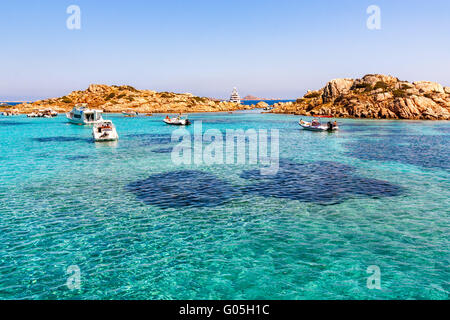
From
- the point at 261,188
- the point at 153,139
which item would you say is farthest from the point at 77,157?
the point at 261,188

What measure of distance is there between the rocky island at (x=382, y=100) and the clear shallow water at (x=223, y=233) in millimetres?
112030

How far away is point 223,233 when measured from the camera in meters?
17.3

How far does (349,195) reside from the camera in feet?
79.5

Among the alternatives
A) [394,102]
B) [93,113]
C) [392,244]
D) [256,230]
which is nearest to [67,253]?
[256,230]

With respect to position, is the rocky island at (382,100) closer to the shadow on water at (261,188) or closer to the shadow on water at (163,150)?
the shadow on water at (163,150)

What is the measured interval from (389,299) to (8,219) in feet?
68.4

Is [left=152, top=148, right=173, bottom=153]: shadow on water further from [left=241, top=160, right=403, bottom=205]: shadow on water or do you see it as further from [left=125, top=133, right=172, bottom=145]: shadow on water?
[left=241, top=160, right=403, bottom=205]: shadow on water

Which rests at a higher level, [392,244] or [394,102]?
[394,102]
